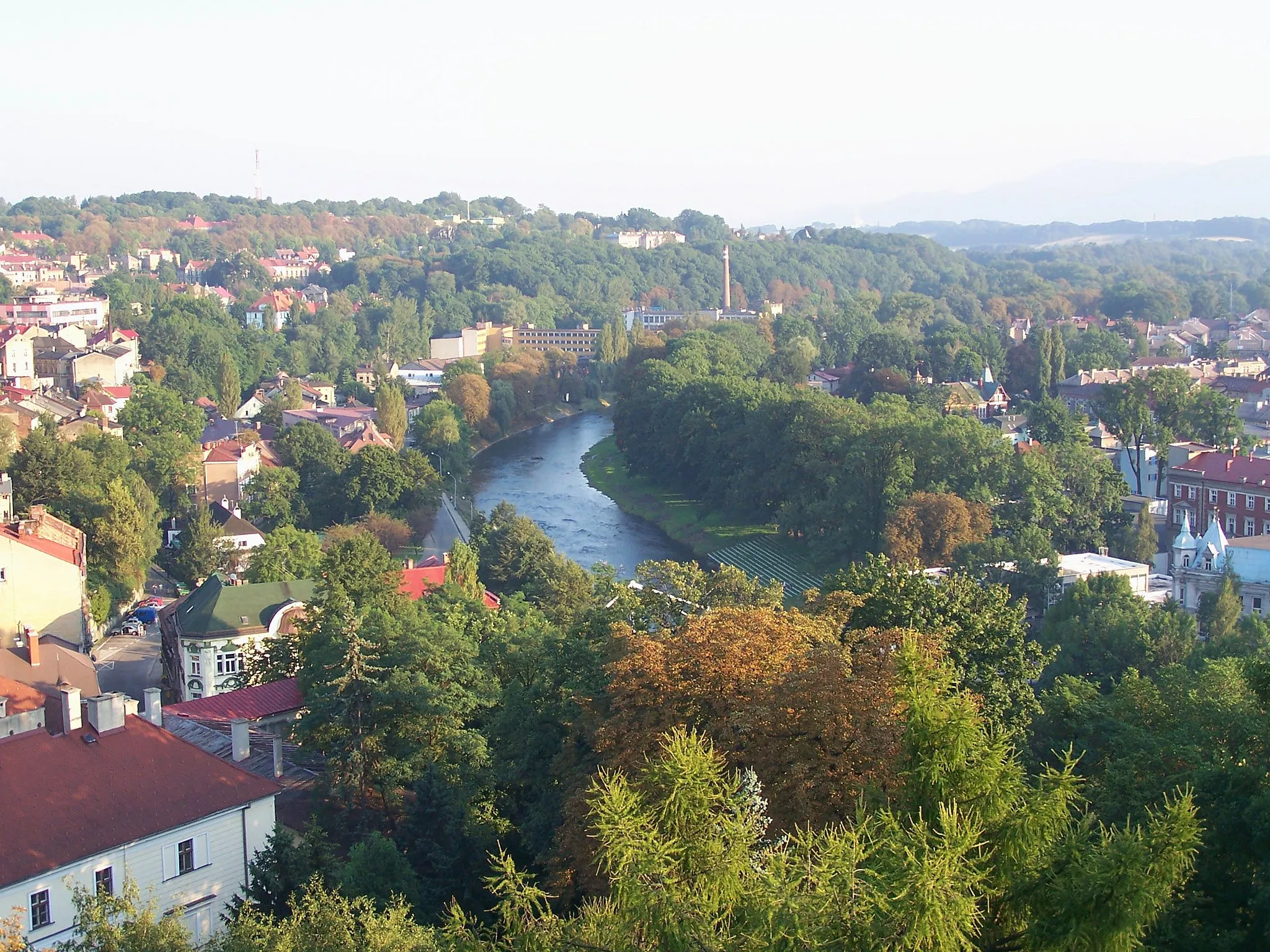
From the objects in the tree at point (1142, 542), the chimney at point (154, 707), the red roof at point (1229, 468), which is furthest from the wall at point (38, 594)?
the red roof at point (1229, 468)

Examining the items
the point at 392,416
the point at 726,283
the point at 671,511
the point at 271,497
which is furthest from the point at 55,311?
the point at 726,283

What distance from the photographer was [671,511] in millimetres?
38781

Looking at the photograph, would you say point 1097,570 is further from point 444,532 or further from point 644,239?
point 644,239

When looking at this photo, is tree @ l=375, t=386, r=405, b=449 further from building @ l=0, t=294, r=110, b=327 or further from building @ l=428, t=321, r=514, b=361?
building @ l=428, t=321, r=514, b=361

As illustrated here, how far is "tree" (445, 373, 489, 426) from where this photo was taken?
5159 centimetres

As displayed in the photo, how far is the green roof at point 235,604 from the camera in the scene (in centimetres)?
2006

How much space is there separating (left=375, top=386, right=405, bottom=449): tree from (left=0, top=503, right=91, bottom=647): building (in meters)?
20.8

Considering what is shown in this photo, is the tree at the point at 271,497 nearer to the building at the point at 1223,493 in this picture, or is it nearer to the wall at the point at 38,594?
the wall at the point at 38,594

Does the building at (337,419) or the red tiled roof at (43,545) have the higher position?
the red tiled roof at (43,545)

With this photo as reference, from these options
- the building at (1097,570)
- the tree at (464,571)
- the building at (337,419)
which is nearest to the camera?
the tree at (464,571)

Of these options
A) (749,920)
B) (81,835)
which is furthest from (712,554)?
(749,920)

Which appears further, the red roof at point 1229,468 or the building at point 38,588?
the red roof at point 1229,468

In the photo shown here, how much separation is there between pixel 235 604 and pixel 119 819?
871 cm

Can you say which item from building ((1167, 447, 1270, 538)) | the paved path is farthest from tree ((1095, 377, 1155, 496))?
the paved path
